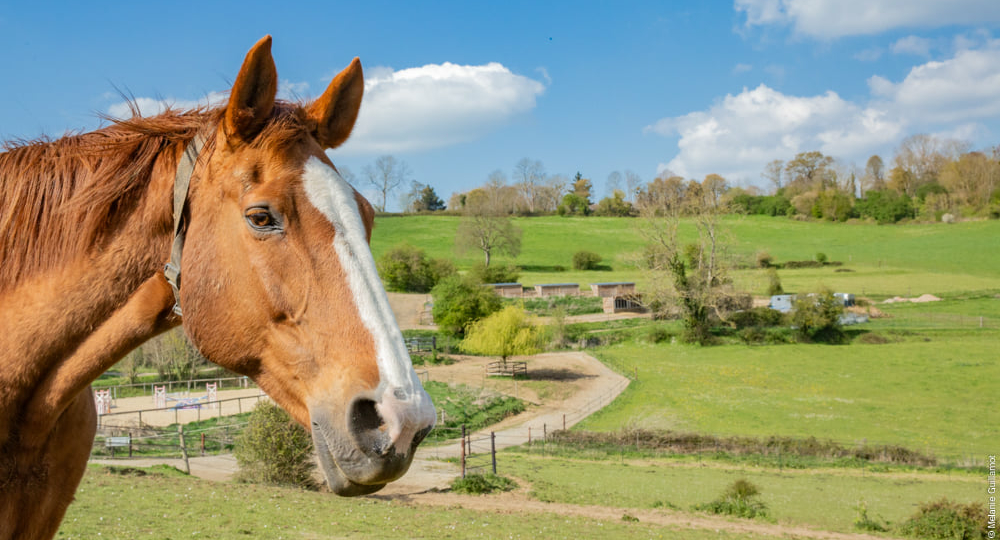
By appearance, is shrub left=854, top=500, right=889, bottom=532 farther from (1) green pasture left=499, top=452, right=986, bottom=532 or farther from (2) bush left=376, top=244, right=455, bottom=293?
(2) bush left=376, top=244, right=455, bottom=293

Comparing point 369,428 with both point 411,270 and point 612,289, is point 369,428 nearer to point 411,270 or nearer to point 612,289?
point 612,289

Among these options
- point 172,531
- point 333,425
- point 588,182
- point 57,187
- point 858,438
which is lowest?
point 858,438

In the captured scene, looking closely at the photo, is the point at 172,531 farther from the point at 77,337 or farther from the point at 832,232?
the point at 832,232

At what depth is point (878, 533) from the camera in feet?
47.5

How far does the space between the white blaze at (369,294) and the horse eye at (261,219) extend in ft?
0.38

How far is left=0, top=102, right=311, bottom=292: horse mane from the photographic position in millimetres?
1781

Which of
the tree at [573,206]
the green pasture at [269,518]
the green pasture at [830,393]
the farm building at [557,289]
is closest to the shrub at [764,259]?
the farm building at [557,289]

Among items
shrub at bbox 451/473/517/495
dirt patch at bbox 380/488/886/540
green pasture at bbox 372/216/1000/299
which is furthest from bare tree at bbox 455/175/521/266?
dirt patch at bbox 380/488/886/540

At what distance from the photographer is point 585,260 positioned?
3066 inches

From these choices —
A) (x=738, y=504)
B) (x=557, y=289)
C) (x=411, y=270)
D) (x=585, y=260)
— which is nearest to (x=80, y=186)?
(x=738, y=504)

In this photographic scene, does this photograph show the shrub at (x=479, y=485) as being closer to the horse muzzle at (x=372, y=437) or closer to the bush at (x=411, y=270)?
the horse muzzle at (x=372, y=437)

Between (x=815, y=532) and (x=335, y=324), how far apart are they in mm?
16210

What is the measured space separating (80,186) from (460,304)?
144 feet

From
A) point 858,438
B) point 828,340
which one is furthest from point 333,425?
point 828,340
